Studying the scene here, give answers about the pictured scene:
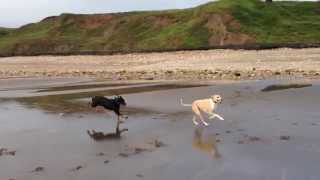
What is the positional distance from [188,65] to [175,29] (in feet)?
114

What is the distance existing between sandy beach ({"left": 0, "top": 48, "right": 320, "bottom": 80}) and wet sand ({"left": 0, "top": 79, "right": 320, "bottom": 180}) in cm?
1029

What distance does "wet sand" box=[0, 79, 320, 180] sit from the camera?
9.59 m

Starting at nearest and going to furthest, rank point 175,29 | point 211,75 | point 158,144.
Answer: point 158,144
point 211,75
point 175,29

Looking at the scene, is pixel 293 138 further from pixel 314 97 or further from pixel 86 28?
pixel 86 28

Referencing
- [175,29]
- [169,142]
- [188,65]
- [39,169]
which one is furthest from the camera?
[175,29]

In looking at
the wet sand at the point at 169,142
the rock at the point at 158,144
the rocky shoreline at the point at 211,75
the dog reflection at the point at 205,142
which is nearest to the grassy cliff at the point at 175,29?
the rocky shoreline at the point at 211,75

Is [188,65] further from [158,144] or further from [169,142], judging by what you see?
[158,144]

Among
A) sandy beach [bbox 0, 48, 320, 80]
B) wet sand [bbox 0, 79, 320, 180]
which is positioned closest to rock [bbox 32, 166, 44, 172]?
wet sand [bbox 0, 79, 320, 180]

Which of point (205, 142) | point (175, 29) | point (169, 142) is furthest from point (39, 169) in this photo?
point (175, 29)

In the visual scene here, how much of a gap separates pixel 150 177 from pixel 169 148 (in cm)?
236

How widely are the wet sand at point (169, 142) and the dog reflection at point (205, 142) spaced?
0.02 metres

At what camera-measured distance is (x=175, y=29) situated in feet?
240

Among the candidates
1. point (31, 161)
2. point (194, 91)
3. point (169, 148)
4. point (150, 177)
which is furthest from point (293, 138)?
point (194, 91)

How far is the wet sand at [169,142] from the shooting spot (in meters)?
9.59
